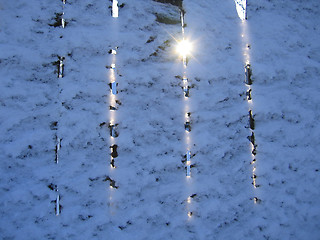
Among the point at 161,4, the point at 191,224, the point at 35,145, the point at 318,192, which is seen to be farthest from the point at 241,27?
the point at 35,145

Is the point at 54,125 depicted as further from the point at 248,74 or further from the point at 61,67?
the point at 248,74

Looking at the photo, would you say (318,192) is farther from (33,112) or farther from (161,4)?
(33,112)

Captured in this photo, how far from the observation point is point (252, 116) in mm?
1805

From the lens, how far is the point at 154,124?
5.30ft

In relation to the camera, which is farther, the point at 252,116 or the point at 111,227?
the point at 252,116

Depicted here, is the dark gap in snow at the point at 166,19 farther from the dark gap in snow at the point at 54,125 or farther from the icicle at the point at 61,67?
the dark gap in snow at the point at 54,125

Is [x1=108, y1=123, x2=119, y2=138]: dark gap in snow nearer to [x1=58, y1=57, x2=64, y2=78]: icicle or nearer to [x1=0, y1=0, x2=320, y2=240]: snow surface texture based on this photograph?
[x1=0, y1=0, x2=320, y2=240]: snow surface texture

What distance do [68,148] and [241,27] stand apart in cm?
163

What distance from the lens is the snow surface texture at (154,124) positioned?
1.41 metres

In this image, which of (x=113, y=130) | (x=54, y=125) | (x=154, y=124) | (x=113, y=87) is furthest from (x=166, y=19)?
(x=54, y=125)

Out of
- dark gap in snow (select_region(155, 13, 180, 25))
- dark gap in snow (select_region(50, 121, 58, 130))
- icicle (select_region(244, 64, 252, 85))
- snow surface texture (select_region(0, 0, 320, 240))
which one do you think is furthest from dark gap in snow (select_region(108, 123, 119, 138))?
icicle (select_region(244, 64, 252, 85))

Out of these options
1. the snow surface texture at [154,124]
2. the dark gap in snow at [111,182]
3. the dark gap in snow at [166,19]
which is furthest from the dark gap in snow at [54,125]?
the dark gap in snow at [166,19]

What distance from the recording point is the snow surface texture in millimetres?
1414

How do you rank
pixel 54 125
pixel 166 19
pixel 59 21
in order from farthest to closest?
pixel 166 19
pixel 59 21
pixel 54 125
